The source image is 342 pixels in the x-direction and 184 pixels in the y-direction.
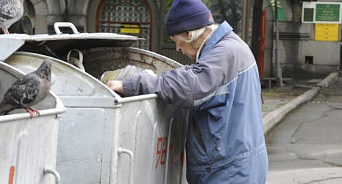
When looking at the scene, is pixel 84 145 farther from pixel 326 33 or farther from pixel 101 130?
pixel 326 33

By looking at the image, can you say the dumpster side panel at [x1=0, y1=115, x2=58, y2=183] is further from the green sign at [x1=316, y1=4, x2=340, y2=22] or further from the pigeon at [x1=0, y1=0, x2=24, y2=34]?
the green sign at [x1=316, y1=4, x2=340, y2=22]

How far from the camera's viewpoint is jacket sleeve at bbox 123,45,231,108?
142 inches

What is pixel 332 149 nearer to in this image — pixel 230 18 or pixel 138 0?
pixel 230 18

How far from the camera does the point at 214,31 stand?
152 inches

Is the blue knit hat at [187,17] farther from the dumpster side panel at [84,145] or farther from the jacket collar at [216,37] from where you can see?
the dumpster side panel at [84,145]

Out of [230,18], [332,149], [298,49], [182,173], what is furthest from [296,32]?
[182,173]

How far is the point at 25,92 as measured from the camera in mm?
3021

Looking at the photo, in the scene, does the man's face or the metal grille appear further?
the metal grille

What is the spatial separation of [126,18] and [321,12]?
23.3 feet

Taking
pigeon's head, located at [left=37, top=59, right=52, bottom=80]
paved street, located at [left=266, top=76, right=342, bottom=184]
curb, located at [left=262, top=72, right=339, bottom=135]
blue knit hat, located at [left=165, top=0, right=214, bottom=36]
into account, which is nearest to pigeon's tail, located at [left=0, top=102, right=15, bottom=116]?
pigeon's head, located at [left=37, top=59, right=52, bottom=80]

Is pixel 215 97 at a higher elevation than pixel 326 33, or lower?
higher

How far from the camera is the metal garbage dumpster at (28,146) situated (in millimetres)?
2518

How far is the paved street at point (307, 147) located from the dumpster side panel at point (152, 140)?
3433 millimetres

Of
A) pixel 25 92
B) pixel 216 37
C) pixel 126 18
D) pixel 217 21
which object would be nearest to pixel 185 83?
pixel 216 37
